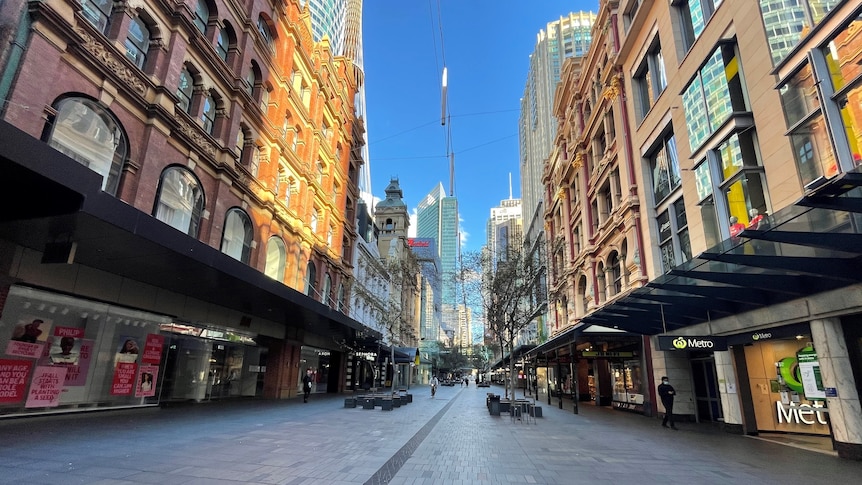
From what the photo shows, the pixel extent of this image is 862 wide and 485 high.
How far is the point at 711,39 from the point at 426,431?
55.2ft

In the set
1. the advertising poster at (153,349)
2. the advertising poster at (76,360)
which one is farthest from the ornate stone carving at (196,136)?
the advertising poster at (76,360)

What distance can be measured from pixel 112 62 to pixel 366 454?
1425cm

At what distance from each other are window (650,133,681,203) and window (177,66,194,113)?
2084 cm

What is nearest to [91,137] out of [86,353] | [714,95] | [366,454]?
[86,353]

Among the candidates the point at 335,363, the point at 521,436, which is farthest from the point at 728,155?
the point at 335,363

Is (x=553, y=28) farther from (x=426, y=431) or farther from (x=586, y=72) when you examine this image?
(x=426, y=431)

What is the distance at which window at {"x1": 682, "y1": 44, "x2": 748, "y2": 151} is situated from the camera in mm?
13883

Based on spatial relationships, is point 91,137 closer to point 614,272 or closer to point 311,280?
point 311,280

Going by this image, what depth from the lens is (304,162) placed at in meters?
28.9

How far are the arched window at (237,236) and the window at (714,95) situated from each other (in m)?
20.5

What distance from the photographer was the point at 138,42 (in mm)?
15352

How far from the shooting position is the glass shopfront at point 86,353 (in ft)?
37.2

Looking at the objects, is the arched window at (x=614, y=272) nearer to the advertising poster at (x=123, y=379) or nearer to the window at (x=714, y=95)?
the window at (x=714, y=95)

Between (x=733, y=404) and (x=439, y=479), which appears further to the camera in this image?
(x=733, y=404)
